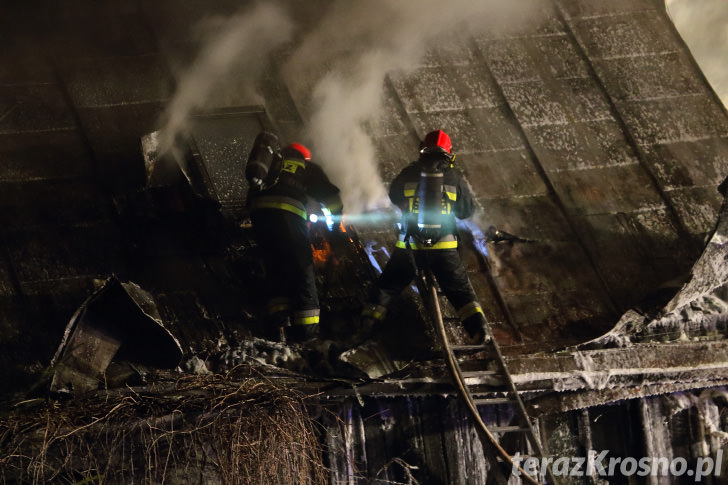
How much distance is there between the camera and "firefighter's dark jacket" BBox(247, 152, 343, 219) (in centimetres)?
624

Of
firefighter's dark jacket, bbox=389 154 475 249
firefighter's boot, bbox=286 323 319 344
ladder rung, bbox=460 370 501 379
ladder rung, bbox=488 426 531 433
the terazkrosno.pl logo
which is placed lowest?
the terazkrosno.pl logo

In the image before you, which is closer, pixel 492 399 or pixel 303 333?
pixel 492 399

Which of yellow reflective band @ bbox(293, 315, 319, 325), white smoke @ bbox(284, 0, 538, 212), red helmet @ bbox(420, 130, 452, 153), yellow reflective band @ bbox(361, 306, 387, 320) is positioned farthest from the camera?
white smoke @ bbox(284, 0, 538, 212)

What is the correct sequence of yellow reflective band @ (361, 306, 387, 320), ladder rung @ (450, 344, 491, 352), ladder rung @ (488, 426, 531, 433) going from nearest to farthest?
ladder rung @ (488, 426, 531, 433) < ladder rung @ (450, 344, 491, 352) < yellow reflective band @ (361, 306, 387, 320)

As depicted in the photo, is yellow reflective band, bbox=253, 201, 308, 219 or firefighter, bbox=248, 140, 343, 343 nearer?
firefighter, bbox=248, 140, 343, 343

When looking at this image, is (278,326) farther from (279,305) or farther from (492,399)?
(492,399)

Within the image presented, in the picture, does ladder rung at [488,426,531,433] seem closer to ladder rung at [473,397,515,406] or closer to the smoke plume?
ladder rung at [473,397,515,406]

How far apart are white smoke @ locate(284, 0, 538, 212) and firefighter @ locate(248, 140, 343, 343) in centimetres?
66

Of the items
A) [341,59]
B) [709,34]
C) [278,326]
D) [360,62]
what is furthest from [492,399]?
[709,34]

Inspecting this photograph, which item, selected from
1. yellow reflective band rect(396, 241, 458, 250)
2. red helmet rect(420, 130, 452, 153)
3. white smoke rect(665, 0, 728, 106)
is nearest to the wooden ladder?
yellow reflective band rect(396, 241, 458, 250)

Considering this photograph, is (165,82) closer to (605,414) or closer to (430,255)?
(430,255)

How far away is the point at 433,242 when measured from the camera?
6.02 meters

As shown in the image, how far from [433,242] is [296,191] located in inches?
47.4

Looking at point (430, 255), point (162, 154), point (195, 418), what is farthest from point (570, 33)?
point (195, 418)
